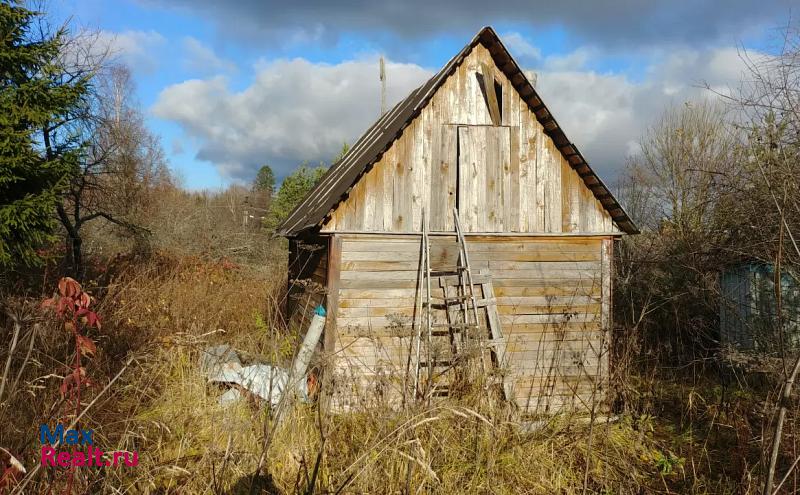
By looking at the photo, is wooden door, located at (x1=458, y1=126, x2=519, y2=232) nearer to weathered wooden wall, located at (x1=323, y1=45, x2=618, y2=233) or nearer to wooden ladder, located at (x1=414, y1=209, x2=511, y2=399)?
weathered wooden wall, located at (x1=323, y1=45, x2=618, y2=233)

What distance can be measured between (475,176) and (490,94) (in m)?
1.35

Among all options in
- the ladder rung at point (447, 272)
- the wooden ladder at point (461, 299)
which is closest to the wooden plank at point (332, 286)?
the wooden ladder at point (461, 299)

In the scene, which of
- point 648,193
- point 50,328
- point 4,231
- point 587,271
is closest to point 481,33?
point 587,271

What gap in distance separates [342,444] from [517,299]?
14.8 feet

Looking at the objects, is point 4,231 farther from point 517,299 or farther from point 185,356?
point 517,299

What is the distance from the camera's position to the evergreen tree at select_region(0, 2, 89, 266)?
8.85 metres

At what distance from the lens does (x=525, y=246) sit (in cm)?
847

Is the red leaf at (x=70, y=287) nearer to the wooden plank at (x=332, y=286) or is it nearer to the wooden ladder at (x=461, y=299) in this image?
the wooden plank at (x=332, y=286)

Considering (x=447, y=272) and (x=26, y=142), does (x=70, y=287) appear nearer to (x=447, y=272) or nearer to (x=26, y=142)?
(x=447, y=272)

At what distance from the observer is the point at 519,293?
27.6 ft

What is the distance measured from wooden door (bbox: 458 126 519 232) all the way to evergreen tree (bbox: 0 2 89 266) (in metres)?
7.19

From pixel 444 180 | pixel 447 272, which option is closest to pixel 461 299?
pixel 447 272

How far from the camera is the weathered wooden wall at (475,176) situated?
7879mm

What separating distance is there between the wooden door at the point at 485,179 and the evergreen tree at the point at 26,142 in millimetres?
7190
